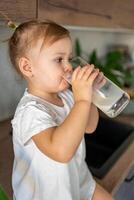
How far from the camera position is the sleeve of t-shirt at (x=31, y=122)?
1.91 feet

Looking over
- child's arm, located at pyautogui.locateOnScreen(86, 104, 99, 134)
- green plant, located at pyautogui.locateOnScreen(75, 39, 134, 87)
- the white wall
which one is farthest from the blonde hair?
green plant, located at pyautogui.locateOnScreen(75, 39, 134, 87)

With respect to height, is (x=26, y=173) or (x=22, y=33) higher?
(x=22, y=33)

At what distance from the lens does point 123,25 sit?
126cm

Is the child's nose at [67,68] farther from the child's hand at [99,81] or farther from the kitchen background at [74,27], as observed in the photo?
the kitchen background at [74,27]

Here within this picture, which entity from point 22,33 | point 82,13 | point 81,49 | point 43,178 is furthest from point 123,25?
point 43,178

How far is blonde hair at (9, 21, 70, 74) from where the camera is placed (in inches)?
24.5

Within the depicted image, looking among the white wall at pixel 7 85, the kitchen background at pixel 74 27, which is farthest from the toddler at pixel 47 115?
the white wall at pixel 7 85

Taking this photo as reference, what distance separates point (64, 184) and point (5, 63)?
0.59 metres

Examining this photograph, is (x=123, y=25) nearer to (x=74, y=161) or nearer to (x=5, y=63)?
(x=5, y=63)

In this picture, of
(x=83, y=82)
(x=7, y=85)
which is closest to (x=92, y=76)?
(x=83, y=82)

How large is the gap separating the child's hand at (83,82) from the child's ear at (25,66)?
11cm

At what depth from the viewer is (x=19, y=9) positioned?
27.8 inches

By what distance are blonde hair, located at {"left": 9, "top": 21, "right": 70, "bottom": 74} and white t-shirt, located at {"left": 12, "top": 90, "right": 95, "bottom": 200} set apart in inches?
4.7

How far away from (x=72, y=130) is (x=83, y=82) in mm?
115
